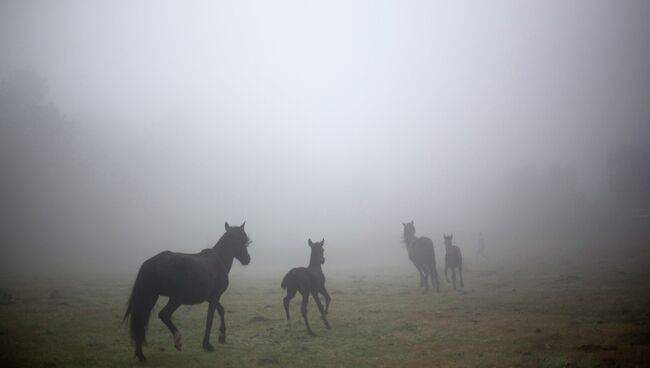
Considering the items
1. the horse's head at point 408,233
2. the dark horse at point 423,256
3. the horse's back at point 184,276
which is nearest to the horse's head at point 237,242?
the horse's back at point 184,276

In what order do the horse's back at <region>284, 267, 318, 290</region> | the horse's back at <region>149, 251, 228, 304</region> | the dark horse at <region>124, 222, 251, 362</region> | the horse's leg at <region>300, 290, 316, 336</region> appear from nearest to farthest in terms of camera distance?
the dark horse at <region>124, 222, 251, 362</region>
the horse's back at <region>149, 251, 228, 304</region>
the horse's leg at <region>300, 290, 316, 336</region>
the horse's back at <region>284, 267, 318, 290</region>

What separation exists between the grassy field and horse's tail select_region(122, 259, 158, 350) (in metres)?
0.82

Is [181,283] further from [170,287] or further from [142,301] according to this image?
[142,301]

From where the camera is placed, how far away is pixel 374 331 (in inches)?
520

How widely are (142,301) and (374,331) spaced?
8286 mm

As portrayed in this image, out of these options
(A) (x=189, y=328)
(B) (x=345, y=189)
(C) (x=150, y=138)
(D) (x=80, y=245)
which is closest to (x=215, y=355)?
(A) (x=189, y=328)

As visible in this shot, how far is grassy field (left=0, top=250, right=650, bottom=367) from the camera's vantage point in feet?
30.6

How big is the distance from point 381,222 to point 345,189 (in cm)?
1518

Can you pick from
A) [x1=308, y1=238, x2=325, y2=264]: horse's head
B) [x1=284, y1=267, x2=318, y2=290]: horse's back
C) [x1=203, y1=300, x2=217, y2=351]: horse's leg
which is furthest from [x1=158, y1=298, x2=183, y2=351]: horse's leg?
[x1=308, y1=238, x2=325, y2=264]: horse's head

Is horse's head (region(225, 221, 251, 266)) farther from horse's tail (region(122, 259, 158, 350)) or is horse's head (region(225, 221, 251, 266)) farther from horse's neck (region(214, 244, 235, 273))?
horse's tail (region(122, 259, 158, 350))

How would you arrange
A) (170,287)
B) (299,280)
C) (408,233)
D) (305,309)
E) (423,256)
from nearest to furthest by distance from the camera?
(170,287)
(305,309)
(299,280)
(423,256)
(408,233)

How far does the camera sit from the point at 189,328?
14.2 metres

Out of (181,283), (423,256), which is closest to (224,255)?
(181,283)

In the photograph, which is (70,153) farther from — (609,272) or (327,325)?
(609,272)
